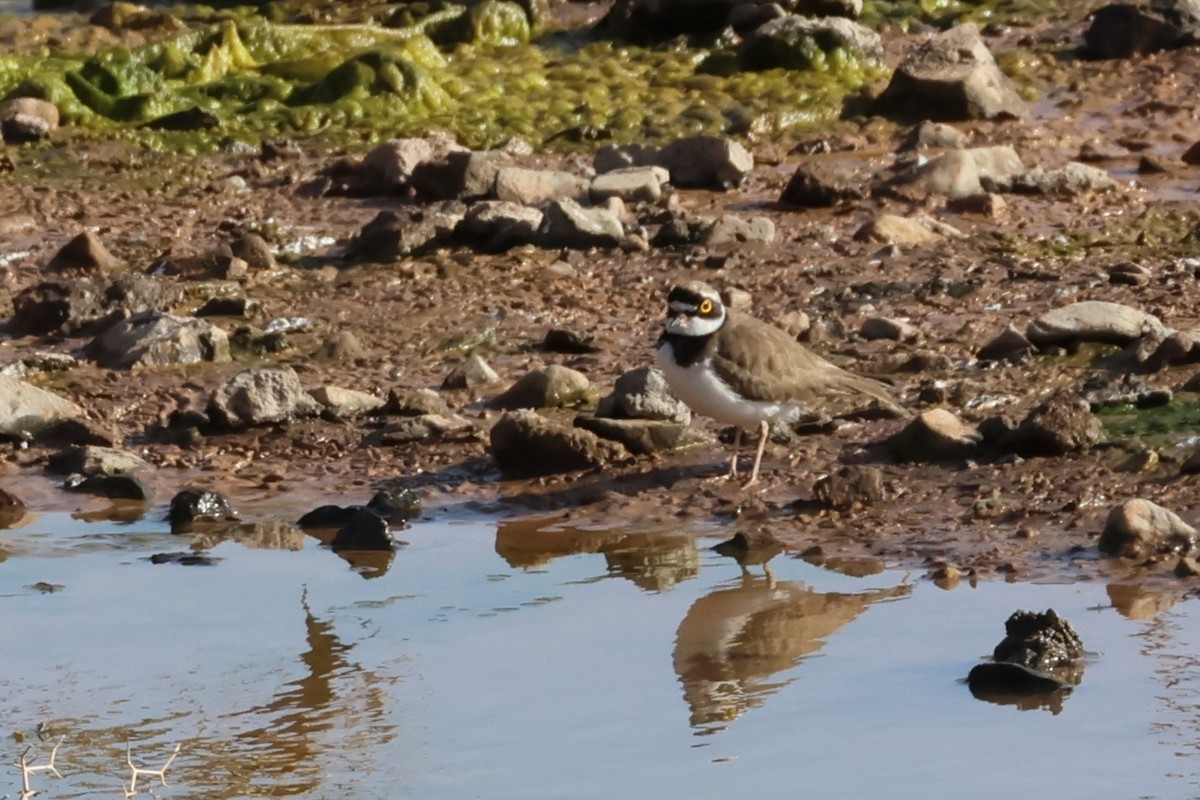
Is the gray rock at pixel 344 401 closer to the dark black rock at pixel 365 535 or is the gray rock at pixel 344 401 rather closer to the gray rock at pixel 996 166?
the dark black rock at pixel 365 535

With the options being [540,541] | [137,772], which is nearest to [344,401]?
[540,541]

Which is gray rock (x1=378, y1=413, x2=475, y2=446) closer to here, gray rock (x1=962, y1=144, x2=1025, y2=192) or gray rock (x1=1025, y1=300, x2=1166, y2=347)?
gray rock (x1=1025, y1=300, x2=1166, y2=347)

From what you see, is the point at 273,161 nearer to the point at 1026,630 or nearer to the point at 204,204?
the point at 204,204

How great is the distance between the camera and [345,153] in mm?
13859

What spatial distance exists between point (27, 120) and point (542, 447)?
6.60 meters

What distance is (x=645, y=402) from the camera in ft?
29.7

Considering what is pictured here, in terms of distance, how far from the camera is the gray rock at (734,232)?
11641mm

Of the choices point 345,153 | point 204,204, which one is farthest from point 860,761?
point 345,153

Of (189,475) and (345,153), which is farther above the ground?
(345,153)

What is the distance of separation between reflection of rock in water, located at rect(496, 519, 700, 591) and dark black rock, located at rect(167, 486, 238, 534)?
107 cm

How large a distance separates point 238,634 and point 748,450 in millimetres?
2747

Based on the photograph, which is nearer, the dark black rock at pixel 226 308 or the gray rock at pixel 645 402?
the gray rock at pixel 645 402

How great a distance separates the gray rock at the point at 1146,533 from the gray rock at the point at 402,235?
5.15 m

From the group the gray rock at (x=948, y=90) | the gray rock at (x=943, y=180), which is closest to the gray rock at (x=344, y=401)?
the gray rock at (x=943, y=180)
